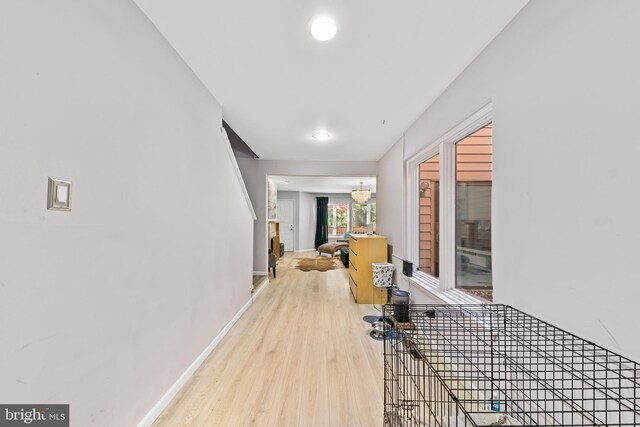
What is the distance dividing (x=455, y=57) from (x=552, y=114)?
849 millimetres

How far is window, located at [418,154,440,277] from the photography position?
8.54 ft

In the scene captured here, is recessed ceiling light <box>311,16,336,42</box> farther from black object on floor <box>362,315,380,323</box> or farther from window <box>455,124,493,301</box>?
black object on floor <box>362,315,380,323</box>

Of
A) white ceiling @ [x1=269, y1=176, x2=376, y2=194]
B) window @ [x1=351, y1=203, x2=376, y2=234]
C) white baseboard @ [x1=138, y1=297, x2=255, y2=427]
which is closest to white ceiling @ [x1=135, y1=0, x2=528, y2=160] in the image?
white baseboard @ [x1=138, y1=297, x2=255, y2=427]

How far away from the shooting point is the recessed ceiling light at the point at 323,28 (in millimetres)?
1414

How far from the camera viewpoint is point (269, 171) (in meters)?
4.85

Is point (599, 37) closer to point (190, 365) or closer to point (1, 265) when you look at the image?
point (1, 265)

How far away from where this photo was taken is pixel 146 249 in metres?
1.44

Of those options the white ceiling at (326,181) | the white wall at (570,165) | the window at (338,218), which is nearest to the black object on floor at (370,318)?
the white wall at (570,165)

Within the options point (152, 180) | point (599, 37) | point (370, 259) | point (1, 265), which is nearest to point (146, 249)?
point (152, 180)

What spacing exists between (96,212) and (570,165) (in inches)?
81.4

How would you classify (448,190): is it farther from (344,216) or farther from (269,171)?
(344,216)

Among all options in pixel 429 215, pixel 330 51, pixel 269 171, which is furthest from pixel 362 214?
pixel 330 51

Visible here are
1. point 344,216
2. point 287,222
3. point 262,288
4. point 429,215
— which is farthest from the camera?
point 344,216

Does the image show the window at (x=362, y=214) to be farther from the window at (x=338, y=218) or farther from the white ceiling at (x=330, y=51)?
the white ceiling at (x=330, y=51)
